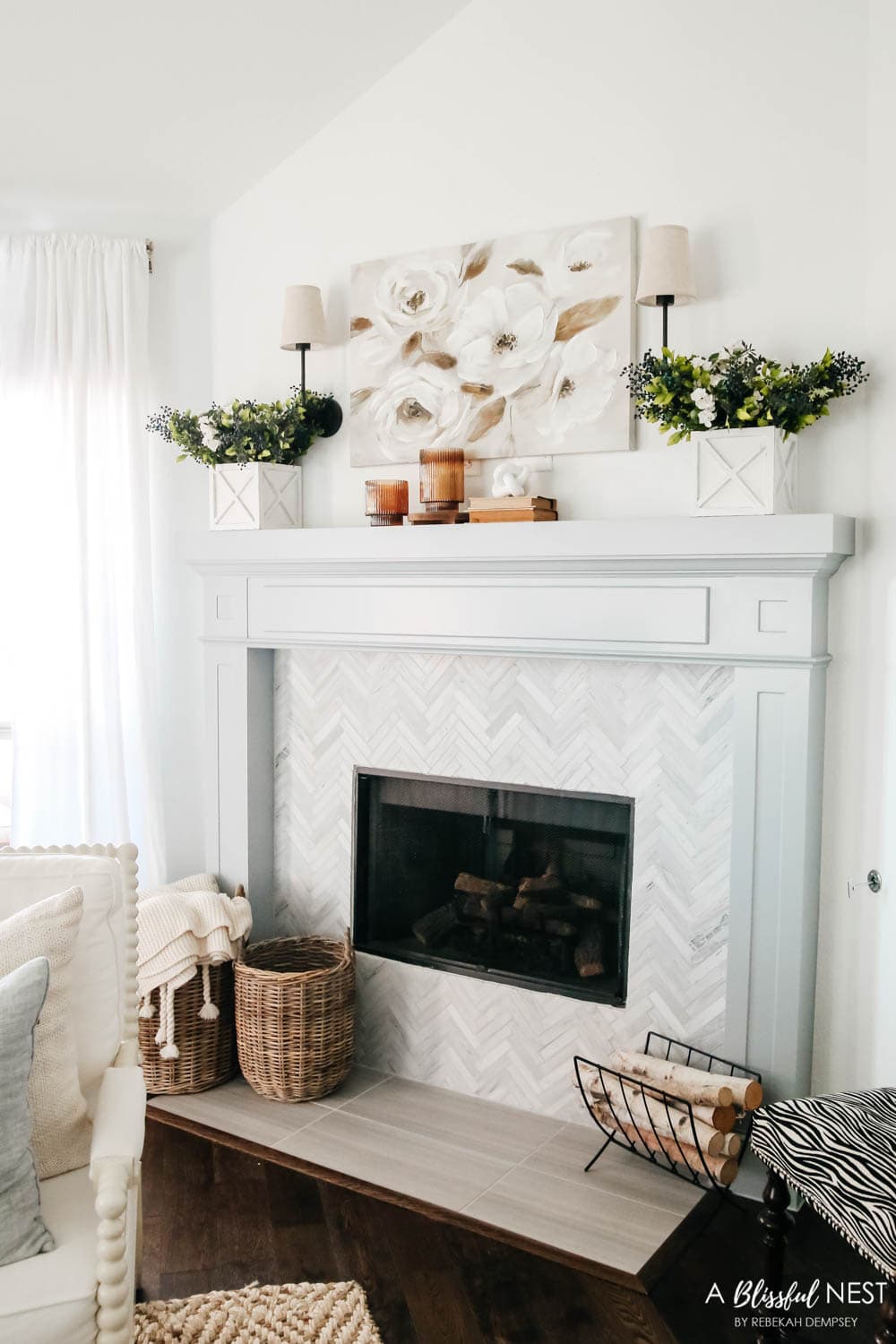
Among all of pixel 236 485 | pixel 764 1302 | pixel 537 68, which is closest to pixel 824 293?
pixel 537 68

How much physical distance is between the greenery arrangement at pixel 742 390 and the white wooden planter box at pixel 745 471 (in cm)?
4

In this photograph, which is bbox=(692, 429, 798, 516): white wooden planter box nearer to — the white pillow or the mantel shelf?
the mantel shelf

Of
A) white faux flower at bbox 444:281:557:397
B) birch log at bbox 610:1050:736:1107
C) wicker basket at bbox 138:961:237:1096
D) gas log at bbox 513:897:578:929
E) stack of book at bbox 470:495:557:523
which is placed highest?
white faux flower at bbox 444:281:557:397

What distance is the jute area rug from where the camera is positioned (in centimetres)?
215

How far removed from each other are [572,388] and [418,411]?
0.48m

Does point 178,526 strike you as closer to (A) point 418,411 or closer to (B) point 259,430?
(B) point 259,430

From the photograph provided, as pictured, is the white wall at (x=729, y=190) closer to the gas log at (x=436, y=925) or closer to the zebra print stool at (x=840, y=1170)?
the zebra print stool at (x=840, y=1170)

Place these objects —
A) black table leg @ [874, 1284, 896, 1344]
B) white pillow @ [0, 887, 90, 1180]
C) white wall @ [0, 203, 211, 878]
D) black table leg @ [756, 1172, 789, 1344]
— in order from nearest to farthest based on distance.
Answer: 1. black table leg @ [874, 1284, 896, 1344]
2. white pillow @ [0, 887, 90, 1180]
3. black table leg @ [756, 1172, 789, 1344]
4. white wall @ [0, 203, 211, 878]

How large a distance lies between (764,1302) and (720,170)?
2424 mm

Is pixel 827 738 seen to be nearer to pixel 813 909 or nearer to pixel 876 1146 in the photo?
pixel 813 909

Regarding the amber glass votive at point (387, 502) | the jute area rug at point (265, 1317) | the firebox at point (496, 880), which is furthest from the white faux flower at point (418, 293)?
the jute area rug at point (265, 1317)

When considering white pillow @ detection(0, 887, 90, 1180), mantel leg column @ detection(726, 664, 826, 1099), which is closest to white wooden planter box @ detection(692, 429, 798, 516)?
mantel leg column @ detection(726, 664, 826, 1099)

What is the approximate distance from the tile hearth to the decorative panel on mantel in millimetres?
123

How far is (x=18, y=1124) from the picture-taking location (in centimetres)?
173
